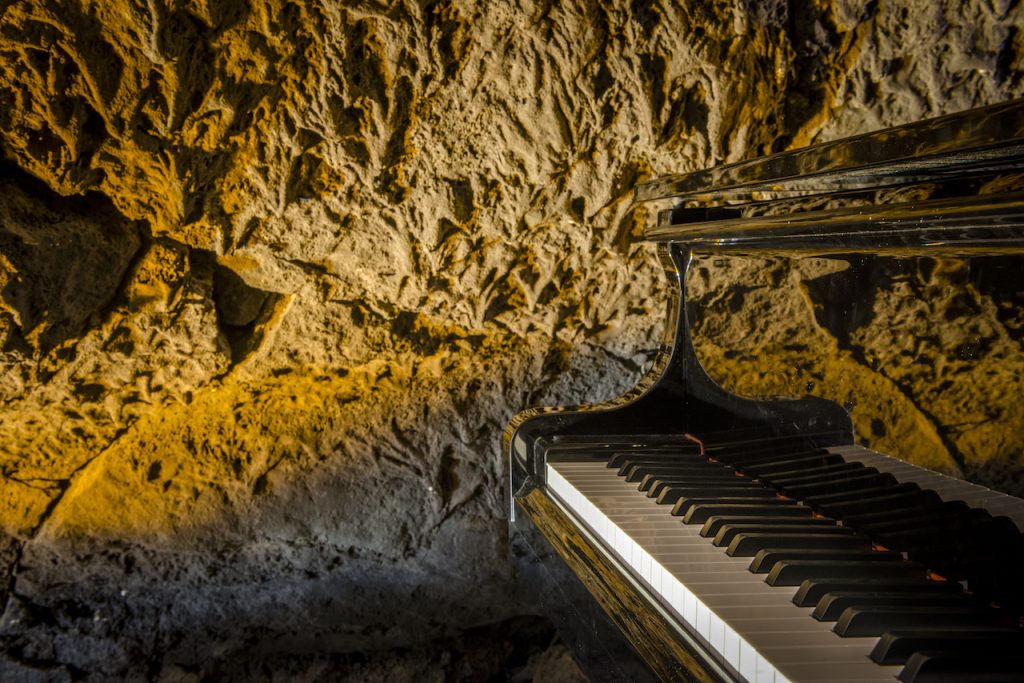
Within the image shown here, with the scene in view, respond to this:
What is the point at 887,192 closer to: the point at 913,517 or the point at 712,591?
the point at 913,517

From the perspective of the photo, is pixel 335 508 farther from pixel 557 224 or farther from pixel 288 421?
pixel 557 224

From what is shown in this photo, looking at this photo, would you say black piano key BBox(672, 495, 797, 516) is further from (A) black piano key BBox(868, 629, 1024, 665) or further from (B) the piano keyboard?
(A) black piano key BBox(868, 629, 1024, 665)

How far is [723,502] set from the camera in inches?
54.0

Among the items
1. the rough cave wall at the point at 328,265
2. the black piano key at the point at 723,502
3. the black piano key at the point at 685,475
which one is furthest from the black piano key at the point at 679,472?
the rough cave wall at the point at 328,265

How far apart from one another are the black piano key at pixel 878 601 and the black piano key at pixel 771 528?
22cm

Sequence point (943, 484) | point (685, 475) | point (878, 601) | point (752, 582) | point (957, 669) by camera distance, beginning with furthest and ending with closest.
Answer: point (685, 475) → point (943, 484) → point (752, 582) → point (878, 601) → point (957, 669)

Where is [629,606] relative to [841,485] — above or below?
below

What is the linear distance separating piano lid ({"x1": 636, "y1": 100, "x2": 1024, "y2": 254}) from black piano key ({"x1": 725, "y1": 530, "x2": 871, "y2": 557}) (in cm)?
49

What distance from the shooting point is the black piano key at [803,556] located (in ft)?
3.61

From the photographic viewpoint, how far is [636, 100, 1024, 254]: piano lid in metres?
0.92

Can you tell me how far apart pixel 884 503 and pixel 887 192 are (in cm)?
54

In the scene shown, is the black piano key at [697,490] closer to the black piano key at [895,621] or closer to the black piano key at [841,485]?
the black piano key at [841,485]

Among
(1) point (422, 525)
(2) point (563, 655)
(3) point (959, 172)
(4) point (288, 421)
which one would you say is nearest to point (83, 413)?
(4) point (288, 421)

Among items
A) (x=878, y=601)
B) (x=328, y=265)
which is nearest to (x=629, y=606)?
(x=878, y=601)
